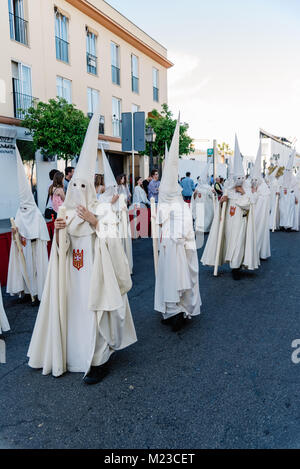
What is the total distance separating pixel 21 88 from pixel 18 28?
2.57 m

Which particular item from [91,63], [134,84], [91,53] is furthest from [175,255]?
[134,84]

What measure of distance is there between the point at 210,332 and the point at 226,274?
10.5ft

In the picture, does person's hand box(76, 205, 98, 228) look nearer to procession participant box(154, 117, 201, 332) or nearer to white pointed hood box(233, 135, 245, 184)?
procession participant box(154, 117, 201, 332)

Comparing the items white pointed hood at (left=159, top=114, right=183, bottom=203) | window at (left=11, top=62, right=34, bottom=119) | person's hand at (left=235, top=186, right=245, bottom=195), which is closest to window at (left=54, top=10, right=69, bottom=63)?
window at (left=11, top=62, right=34, bottom=119)

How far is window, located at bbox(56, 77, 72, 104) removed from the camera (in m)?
20.4

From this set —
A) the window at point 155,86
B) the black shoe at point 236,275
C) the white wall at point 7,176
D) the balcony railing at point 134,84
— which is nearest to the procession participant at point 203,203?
the black shoe at point 236,275

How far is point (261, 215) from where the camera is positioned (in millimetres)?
9766

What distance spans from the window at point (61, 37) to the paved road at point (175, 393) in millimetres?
18202

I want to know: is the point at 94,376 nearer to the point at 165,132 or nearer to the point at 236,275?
the point at 236,275

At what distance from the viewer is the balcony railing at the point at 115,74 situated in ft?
81.6

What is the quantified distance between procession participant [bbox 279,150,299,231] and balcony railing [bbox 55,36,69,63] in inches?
505

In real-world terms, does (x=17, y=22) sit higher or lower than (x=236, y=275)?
higher

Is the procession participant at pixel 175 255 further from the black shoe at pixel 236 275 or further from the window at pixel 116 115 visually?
the window at pixel 116 115

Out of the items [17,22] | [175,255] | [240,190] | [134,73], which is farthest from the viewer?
[134,73]
